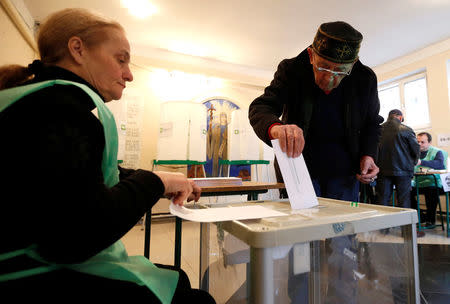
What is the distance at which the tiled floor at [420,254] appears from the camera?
4.86ft

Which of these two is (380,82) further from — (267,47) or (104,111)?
(104,111)

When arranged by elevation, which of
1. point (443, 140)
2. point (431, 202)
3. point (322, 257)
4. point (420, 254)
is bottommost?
point (420, 254)

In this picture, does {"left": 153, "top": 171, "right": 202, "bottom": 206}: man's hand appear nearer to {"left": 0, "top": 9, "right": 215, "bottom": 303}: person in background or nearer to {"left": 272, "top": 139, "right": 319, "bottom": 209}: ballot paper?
{"left": 0, "top": 9, "right": 215, "bottom": 303}: person in background

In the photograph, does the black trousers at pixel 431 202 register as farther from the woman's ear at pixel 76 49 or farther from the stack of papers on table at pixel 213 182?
the woman's ear at pixel 76 49

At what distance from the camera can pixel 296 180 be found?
71 centimetres

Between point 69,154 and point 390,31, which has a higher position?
point 390,31

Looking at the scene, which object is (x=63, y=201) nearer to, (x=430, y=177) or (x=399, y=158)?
(x=399, y=158)

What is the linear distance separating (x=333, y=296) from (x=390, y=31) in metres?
4.00

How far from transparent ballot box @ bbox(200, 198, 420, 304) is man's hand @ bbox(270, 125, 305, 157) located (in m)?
0.17

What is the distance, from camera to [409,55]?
413cm

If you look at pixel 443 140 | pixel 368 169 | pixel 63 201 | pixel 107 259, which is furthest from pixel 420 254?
pixel 63 201

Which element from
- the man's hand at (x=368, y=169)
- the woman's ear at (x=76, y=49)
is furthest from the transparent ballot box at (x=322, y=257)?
the woman's ear at (x=76, y=49)

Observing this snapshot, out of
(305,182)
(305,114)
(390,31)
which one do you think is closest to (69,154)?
(305,182)

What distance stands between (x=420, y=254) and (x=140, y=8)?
387 cm
